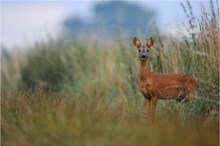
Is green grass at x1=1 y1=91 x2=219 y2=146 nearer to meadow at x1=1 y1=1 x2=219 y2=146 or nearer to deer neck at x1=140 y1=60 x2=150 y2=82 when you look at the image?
meadow at x1=1 y1=1 x2=219 y2=146

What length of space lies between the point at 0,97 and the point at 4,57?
9.60 m

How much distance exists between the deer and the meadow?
13 centimetres

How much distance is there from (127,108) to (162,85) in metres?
1.15

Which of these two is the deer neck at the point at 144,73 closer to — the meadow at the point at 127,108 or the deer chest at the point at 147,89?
the deer chest at the point at 147,89

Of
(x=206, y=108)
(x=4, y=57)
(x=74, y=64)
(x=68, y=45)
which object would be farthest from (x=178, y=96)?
(x=4, y=57)

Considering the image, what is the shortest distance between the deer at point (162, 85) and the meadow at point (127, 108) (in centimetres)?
13

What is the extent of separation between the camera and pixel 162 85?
10008 millimetres

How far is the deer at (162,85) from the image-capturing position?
10.0 meters

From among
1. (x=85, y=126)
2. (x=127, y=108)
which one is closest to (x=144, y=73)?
(x=127, y=108)

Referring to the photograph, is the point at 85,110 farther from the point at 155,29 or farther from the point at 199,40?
the point at 155,29

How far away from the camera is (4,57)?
2030 cm

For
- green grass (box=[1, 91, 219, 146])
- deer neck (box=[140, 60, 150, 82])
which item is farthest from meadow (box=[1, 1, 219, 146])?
deer neck (box=[140, 60, 150, 82])

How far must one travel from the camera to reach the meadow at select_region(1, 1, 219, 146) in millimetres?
7973

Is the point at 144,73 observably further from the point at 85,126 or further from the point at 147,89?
the point at 85,126
